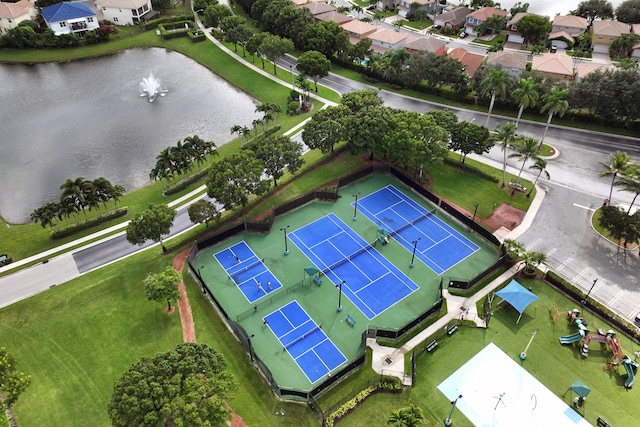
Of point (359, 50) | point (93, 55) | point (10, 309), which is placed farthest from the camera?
point (93, 55)

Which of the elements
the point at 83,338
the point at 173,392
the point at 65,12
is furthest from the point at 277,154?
the point at 65,12

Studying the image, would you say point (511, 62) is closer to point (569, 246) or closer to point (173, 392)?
point (569, 246)

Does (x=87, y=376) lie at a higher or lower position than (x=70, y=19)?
lower

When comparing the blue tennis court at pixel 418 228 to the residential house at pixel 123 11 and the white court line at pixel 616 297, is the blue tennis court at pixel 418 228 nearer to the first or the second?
the white court line at pixel 616 297

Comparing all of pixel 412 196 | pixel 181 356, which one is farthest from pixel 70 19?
pixel 181 356

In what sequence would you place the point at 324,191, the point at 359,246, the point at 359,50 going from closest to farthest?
the point at 359,246
the point at 324,191
the point at 359,50

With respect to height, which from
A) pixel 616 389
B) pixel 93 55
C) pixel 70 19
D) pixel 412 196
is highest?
pixel 70 19

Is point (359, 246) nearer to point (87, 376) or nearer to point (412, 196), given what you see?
point (412, 196)

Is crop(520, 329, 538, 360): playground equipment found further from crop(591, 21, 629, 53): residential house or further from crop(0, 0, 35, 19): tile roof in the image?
crop(0, 0, 35, 19): tile roof
